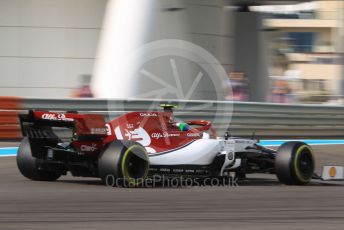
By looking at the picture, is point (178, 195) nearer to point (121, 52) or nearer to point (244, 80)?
point (121, 52)

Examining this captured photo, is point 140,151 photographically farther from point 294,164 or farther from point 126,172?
point 294,164

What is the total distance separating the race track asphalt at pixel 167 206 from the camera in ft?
21.6

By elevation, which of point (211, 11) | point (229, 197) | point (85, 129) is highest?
point (211, 11)

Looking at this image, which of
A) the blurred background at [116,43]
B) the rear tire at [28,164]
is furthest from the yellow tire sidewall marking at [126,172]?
the blurred background at [116,43]

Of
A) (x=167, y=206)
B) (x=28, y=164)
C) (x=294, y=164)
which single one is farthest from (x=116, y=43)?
(x=167, y=206)

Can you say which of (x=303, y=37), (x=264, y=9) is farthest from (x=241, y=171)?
(x=303, y=37)

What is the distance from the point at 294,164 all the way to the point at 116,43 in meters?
7.29

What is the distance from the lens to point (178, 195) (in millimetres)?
8633

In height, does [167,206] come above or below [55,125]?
below

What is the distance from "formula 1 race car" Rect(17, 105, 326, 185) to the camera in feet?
29.9

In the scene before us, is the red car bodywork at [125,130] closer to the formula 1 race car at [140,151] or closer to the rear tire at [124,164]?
the formula 1 race car at [140,151]

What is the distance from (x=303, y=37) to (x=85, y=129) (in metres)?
47.6

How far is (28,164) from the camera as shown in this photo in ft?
31.9

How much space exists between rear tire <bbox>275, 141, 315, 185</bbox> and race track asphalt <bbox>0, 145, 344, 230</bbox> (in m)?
0.17
